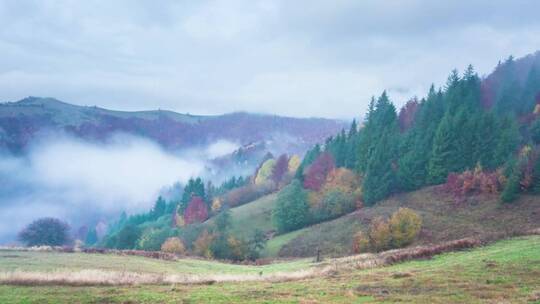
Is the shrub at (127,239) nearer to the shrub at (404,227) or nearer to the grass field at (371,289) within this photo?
the shrub at (404,227)

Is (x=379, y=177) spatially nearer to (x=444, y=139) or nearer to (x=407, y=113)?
(x=444, y=139)

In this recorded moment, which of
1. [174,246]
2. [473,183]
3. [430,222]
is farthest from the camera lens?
[174,246]

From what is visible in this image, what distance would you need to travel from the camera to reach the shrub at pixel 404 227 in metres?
62.5

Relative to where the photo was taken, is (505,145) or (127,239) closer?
(505,145)

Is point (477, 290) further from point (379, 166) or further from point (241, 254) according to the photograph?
point (379, 166)

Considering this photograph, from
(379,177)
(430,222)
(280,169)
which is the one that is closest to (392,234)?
(430,222)

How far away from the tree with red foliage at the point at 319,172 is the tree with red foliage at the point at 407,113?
2416 cm

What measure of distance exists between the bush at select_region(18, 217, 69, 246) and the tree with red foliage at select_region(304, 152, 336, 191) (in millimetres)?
62275

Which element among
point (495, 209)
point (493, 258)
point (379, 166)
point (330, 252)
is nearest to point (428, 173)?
point (379, 166)

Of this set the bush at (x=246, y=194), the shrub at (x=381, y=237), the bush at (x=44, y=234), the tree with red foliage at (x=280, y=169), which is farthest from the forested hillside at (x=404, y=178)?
the tree with red foliage at (x=280, y=169)

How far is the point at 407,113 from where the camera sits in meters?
142

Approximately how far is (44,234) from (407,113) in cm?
10662

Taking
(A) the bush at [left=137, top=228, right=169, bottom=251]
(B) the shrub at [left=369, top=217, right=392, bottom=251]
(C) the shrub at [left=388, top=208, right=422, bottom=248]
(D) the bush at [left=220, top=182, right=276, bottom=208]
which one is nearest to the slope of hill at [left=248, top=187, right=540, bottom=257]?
(C) the shrub at [left=388, top=208, right=422, bottom=248]

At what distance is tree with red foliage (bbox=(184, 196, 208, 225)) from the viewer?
140500 millimetres
